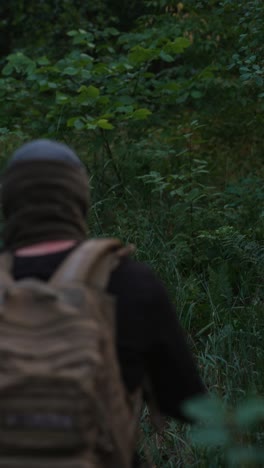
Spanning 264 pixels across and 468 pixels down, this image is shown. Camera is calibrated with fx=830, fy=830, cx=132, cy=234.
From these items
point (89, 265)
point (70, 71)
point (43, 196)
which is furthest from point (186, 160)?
point (89, 265)

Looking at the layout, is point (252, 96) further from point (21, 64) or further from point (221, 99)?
point (21, 64)

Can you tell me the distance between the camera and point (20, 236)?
230 centimetres

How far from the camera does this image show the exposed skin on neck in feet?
7.43

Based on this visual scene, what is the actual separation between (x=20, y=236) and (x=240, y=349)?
3017 millimetres

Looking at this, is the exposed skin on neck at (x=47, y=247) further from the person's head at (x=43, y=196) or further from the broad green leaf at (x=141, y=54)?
the broad green leaf at (x=141, y=54)

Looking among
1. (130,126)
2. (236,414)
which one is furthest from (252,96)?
(236,414)

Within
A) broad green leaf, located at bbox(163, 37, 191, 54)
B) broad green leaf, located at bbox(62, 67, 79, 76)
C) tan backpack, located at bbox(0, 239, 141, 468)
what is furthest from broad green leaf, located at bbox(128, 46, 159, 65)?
tan backpack, located at bbox(0, 239, 141, 468)

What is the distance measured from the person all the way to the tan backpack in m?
0.13

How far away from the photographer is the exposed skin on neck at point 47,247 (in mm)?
2266

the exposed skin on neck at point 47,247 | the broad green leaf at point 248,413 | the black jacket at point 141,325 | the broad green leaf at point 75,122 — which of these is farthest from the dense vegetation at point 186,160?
the broad green leaf at point 248,413

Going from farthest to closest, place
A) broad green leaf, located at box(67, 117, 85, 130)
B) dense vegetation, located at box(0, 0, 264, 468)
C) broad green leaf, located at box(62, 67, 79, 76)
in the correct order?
broad green leaf, located at box(62, 67, 79, 76) < broad green leaf, located at box(67, 117, 85, 130) < dense vegetation, located at box(0, 0, 264, 468)

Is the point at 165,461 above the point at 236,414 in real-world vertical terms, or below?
below

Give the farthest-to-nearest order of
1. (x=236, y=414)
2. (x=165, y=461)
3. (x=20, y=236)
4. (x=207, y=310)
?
1. (x=207, y=310)
2. (x=165, y=461)
3. (x=20, y=236)
4. (x=236, y=414)

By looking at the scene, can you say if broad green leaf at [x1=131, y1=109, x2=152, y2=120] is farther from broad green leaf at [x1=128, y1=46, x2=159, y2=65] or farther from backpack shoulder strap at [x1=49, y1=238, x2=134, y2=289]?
backpack shoulder strap at [x1=49, y1=238, x2=134, y2=289]
